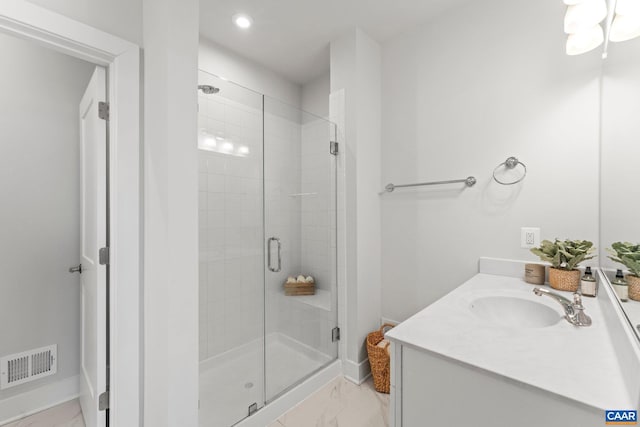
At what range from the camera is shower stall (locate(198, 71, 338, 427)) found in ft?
5.64

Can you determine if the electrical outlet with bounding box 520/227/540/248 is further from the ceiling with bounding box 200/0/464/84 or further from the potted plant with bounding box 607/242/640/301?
the ceiling with bounding box 200/0/464/84

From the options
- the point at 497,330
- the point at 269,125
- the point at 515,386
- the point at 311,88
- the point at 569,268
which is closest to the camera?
the point at 515,386

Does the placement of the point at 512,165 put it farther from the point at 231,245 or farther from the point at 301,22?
the point at 231,245

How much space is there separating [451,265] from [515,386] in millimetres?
1229

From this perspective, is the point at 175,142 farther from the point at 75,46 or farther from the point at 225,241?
the point at 225,241

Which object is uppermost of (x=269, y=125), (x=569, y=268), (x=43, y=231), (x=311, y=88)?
(x=311, y=88)

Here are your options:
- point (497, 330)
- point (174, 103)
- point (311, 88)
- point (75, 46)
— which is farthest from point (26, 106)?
point (497, 330)

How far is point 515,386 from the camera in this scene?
0.70 metres

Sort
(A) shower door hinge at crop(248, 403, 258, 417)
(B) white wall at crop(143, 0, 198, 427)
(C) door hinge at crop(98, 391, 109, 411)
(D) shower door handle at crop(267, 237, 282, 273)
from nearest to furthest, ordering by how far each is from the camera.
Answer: (B) white wall at crop(143, 0, 198, 427) → (C) door hinge at crop(98, 391, 109, 411) → (A) shower door hinge at crop(248, 403, 258, 417) → (D) shower door handle at crop(267, 237, 282, 273)

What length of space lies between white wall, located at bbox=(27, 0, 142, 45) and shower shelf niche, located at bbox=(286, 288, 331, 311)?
72.8 inches

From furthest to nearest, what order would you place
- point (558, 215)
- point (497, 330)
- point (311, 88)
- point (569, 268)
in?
point (311, 88) → point (558, 215) → point (569, 268) → point (497, 330)

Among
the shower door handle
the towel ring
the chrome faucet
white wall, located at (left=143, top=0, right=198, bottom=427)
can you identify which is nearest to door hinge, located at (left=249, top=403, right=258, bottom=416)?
white wall, located at (left=143, top=0, right=198, bottom=427)

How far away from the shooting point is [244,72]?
2406 mm

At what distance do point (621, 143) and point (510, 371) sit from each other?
2.81 ft
